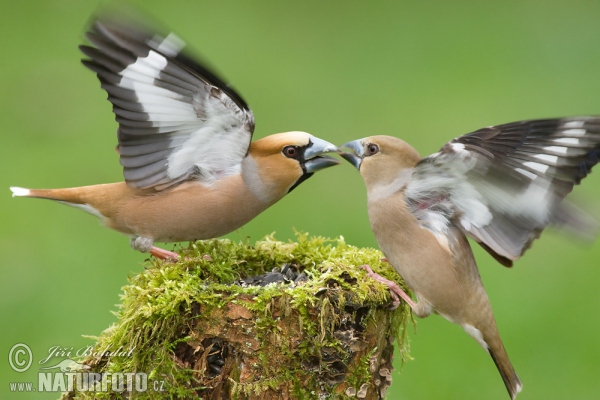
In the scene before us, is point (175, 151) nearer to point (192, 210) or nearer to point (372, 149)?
point (192, 210)

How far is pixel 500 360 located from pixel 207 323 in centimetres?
246

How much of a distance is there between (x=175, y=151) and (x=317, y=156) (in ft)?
3.73

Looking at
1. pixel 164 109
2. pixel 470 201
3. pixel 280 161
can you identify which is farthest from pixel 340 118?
pixel 470 201

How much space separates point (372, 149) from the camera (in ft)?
21.6

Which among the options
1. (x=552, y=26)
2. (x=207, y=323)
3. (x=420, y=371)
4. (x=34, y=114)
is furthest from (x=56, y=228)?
(x=552, y=26)

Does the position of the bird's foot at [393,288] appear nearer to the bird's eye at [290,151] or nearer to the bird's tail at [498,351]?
the bird's tail at [498,351]

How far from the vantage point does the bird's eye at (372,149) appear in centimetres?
654

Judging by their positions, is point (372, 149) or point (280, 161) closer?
point (372, 149)

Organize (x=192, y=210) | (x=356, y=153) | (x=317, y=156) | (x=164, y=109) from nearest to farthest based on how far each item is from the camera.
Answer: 1. (x=164, y=109)
2. (x=192, y=210)
3. (x=356, y=153)
4. (x=317, y=156)

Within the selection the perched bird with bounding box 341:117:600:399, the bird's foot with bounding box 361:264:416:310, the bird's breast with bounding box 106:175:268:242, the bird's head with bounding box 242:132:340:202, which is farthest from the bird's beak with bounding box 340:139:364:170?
the bird's foot with bounding box 361:264:416:310

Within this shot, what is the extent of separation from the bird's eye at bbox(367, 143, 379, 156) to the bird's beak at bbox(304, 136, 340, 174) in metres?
0.25

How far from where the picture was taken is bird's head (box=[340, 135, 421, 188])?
21.0 feet

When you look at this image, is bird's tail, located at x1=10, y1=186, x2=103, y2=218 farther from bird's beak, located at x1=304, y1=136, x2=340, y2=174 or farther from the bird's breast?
bird's beak, located at x1=304, y1=136, x2=340, y2=174

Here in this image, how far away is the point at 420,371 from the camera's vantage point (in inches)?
360
